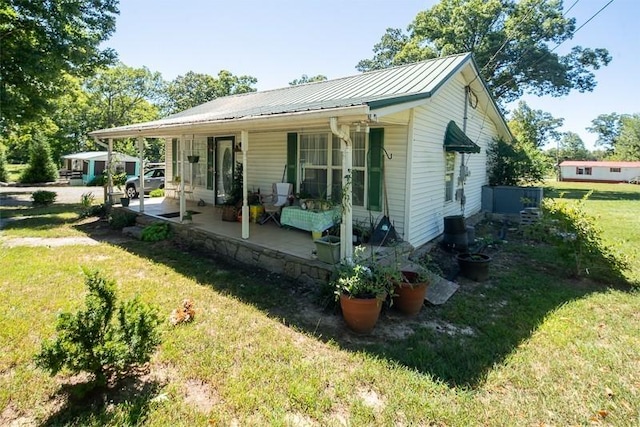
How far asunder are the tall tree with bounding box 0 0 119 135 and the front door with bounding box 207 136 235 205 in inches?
241

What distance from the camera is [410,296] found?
4.30 m

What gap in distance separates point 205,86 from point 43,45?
23.7 meters

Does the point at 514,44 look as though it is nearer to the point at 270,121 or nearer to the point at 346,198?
the point at 270,121

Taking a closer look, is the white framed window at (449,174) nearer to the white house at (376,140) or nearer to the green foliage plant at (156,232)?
the white house at (376,140)

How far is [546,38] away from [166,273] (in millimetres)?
22732

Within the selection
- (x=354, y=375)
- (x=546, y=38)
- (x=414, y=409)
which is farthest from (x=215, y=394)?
(x=546, y=38)

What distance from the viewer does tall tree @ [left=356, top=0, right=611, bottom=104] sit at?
19.1 metres

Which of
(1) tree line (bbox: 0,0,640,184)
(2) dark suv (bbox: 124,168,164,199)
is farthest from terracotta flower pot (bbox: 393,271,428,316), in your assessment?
(2) dark suv (bbox: 124,168,164,199)

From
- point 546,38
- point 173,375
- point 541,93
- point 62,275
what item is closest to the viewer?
point 173,375

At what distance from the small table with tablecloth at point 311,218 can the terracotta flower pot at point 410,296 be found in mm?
2189

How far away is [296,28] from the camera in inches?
466

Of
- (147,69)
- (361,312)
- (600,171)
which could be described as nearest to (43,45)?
(361,312)

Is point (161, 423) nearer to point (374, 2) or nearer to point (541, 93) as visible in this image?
point (374, 2)

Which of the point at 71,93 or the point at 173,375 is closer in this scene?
the point at 173,375
